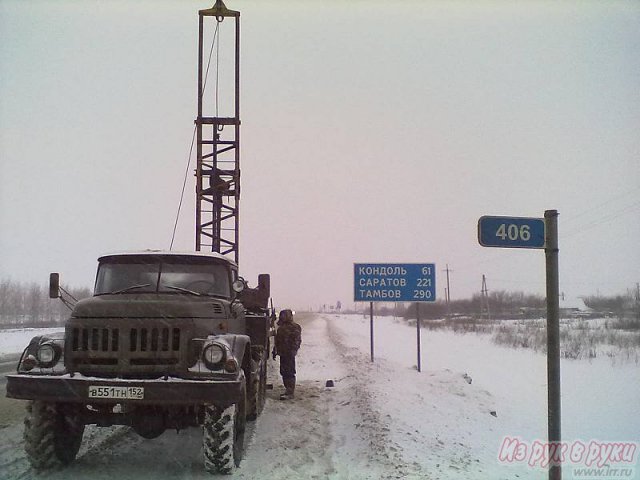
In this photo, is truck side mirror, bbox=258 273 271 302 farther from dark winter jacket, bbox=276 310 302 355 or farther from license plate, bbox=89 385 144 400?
license plate, bbox=89 385 144 400

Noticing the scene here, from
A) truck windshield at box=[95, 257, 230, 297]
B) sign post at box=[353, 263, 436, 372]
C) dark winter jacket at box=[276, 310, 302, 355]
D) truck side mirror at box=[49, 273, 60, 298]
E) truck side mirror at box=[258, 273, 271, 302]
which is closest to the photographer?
truck windshield at box=[95, 257, 230, 297]

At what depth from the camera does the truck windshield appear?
6.56 metres

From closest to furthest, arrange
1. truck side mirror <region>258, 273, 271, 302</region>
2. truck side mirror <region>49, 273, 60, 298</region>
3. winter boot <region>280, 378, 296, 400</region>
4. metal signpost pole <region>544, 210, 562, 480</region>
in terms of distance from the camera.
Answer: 1. metal signpost pole <region>544, 210, 562, 480</region>
2. truck side mirror <region>49, 273, 60, 298</region>
3. truck side mirror <region>258, 273, 271, 302</region>
4. winter boot <region>280, 378, 296, 400</region>

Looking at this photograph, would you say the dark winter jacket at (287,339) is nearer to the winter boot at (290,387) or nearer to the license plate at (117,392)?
the winter boot at (290,387)

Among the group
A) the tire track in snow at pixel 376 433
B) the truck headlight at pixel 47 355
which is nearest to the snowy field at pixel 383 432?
the tire track in snow at pixel 376 433

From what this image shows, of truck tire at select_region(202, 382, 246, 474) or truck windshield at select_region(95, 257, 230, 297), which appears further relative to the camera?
truck windshield at select_region(95, 257, 230, 297)

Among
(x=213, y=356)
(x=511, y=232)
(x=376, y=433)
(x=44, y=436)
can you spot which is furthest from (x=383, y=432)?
(x=44, y=436)

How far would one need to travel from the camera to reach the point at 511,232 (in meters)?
4.33

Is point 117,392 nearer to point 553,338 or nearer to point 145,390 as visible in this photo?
point 145,390

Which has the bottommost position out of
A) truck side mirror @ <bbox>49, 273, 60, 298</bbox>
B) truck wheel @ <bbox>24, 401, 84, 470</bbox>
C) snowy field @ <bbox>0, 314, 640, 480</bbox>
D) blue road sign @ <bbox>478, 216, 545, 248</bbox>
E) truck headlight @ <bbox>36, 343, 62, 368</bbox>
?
snowy field @ <bbox>0, 314, 640, 480</bbox>

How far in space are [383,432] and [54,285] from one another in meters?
4.73

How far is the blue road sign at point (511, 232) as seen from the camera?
4301 mm

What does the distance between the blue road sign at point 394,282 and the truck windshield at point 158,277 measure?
7.70 m

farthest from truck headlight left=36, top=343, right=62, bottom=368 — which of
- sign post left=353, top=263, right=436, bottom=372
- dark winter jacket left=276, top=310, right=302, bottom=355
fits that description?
sign post left=353, top=263, right=436, bottom=372
